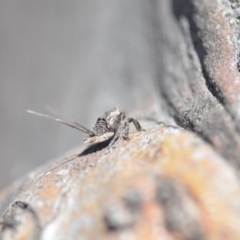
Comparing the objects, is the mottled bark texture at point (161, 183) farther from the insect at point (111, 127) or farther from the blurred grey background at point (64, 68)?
the blurred grey background at point (64, 68)

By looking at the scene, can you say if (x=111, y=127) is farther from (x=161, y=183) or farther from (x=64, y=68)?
(x=64, y=68)

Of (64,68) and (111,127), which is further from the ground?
(64,68)

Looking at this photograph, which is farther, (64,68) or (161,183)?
(64,68)

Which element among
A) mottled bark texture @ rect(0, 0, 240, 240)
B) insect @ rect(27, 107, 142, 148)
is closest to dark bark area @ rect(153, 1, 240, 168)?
mottled bark texture @ rect(0, 0, 240, 240)

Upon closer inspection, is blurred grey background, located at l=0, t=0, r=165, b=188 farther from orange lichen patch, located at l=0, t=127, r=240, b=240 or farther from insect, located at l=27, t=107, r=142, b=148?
orange lichen patch, located at l=0, t=127, r=240, b=240

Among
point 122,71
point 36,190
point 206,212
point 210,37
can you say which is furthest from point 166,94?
point 206,212

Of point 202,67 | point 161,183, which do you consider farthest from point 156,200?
point 202,67

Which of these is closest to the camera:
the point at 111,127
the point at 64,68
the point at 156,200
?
the point at 156,200
